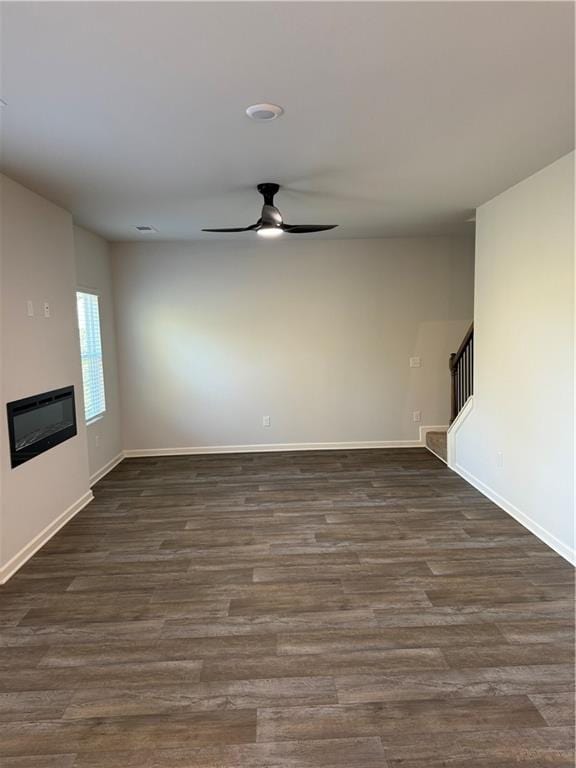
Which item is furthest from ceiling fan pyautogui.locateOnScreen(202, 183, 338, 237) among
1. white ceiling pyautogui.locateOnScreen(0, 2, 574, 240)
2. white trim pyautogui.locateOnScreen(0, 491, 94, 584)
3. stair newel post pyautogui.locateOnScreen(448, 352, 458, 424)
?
stair newel post pyautogui.locateOnScreen(448, 352, 458, 424)

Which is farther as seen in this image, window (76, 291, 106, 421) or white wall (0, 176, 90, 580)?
window (76, 291, 106, 421)

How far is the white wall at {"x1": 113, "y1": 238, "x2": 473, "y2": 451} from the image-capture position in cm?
590

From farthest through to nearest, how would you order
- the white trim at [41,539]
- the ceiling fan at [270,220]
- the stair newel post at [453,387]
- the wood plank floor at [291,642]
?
the stair newel post at [453,387] < the ceiling fan at [270,220] < the white trim at [41,539] < the wood plank floor at [291,642]

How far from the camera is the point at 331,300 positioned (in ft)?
19.6

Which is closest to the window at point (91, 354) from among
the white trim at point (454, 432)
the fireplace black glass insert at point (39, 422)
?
the fireplace black glass insert at point (39, 422)

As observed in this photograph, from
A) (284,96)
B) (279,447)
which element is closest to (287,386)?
(279,447)

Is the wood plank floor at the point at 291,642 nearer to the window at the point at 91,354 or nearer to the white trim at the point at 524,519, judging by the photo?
the white trim at the point at 524,519

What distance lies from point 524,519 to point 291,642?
2302 millimetres

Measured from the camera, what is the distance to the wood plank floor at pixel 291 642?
1816 mm

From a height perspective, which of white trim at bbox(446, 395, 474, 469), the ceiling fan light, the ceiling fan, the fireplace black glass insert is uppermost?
the ceiling fan

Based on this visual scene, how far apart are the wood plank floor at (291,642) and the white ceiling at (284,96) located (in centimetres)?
268

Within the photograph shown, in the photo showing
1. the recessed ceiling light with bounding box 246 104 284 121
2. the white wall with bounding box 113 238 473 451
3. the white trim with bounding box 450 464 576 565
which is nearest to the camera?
the recessed ceiling light with bounding box 246 104 284 121

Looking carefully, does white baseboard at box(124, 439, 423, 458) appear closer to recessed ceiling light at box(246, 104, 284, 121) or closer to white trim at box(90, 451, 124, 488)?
white trim at box(90, 451, 124, 488)

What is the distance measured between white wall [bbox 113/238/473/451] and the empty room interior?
0.04 m
